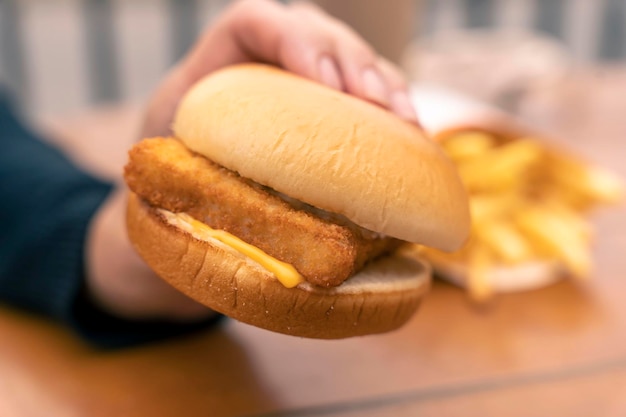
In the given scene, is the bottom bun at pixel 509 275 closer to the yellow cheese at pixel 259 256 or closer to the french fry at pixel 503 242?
the french fry at pixel 503 242

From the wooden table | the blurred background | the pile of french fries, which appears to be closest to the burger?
the wooden table

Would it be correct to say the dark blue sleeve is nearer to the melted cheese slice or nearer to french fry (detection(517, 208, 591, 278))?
the melted cheese slice

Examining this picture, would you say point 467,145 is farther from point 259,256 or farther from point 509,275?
point 259,256

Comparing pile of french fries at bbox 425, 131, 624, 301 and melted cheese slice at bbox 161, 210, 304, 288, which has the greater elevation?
melted cheese slice at bbox 161, 210, 304, 288

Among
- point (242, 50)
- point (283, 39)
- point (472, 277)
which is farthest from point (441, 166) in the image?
point (472, 277)

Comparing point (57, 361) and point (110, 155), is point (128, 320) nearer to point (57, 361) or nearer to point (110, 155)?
point (57, 361)

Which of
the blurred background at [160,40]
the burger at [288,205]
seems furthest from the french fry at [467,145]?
the blurred background at [160,40]
